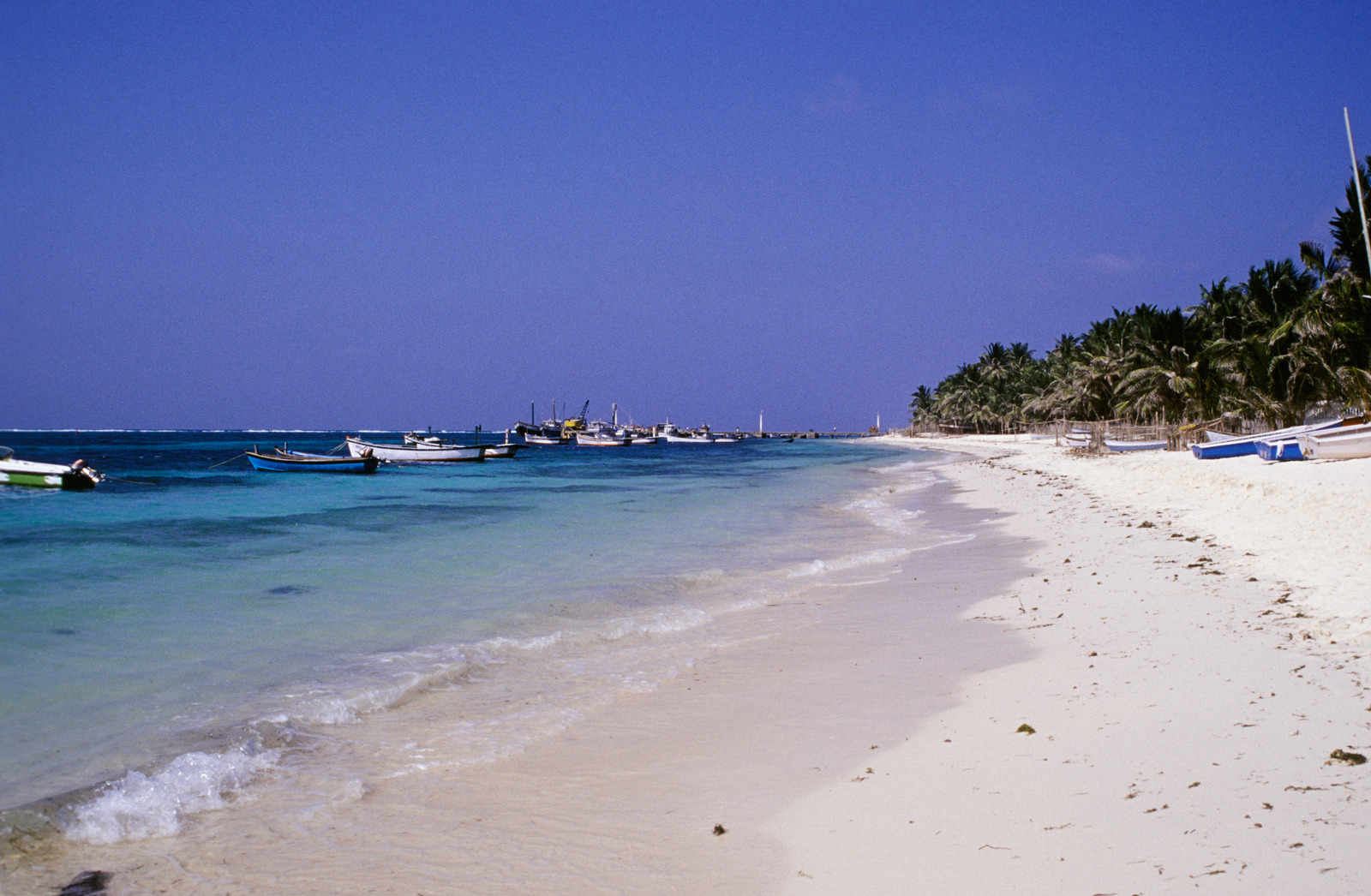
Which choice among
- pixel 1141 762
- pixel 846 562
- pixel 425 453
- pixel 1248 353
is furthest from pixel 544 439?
pixel 1141 762

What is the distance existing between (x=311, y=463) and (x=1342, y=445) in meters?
43.8

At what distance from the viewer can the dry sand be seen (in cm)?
322

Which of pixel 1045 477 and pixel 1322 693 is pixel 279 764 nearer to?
pixel 1322 693

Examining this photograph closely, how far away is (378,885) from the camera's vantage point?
11.6ft

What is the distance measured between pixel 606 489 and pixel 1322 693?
1125 inches

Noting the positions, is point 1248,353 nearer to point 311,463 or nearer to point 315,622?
point 315,622

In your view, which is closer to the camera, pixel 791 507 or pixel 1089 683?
pixel 1089 683

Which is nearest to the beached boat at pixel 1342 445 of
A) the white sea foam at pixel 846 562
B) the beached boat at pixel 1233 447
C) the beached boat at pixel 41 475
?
the beached boat at pixel 1233 447

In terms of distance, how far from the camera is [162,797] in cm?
450

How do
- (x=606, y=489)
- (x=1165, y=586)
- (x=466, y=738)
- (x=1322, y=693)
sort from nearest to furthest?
(x=1322, y=693) < (x=466, y=738) < (x=1165, y=586) < (x=606, y=489)

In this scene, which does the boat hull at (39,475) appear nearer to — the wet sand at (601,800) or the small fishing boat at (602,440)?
the wet sand at (601,800)

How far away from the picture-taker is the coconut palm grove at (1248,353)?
1109 inches

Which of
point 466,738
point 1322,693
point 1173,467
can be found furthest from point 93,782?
point 1173,467

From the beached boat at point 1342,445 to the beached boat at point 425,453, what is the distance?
45275mm
